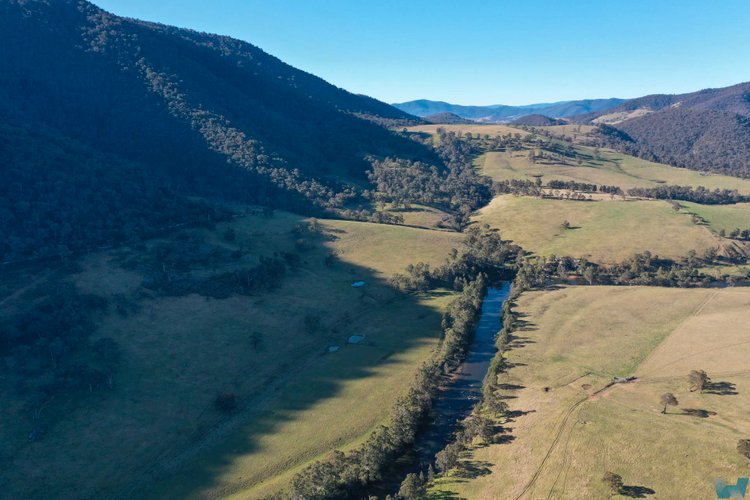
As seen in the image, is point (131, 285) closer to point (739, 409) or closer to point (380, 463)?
point (380, 463)

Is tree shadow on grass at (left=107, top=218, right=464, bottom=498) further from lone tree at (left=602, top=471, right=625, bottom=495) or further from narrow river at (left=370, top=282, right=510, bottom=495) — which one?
lone tree at (left=602, top=471, right=625, bottom=495)

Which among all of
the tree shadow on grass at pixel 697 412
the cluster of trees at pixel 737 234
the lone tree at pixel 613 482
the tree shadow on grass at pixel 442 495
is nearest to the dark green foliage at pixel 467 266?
the cluster of trees at pixel 737 234

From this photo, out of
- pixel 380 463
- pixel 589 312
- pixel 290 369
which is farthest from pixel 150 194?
pixel 589 312

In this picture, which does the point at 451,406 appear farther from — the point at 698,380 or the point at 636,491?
the point at 698,380

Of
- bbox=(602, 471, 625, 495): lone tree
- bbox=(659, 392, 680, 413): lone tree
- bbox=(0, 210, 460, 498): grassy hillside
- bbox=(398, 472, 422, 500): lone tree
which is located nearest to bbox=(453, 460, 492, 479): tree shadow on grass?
bbox=(398, 472, 422, 500): lone tree

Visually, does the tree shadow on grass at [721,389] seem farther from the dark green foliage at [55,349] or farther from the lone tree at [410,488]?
the dark green foliage at [55,349]

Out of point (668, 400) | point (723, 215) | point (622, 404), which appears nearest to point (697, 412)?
point (668, 400)

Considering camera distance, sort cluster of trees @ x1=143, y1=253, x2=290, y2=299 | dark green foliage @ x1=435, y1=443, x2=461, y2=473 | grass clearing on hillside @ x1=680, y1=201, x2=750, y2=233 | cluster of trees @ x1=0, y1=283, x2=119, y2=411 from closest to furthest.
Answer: dark green foliage @ x1=435, y1=443, x2=461, y2=473 → cluster of trees @ x1=0, y1=283, x2=119, y2=411 → cluster of trees @ x1=143, y1=253, x2=290, y2=299 → grass clearing on hillside @ x1=680, y1=201, x2=750, y2=233
